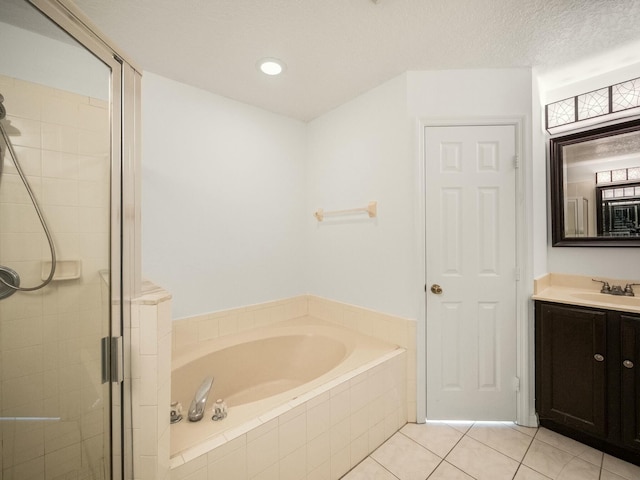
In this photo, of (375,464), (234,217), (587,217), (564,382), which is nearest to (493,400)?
(564,382)

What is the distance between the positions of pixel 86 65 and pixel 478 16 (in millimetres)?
1785

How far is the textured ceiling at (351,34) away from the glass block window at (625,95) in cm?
32

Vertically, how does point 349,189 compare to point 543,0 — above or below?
below

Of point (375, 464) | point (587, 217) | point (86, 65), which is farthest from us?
point (587, 217)

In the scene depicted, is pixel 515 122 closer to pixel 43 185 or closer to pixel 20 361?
pixel 43 185

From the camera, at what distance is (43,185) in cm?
99

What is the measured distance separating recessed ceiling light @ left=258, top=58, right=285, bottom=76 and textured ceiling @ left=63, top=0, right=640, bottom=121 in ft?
0.13

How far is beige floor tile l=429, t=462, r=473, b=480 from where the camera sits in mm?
1355

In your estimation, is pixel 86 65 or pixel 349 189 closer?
pixel 86 65

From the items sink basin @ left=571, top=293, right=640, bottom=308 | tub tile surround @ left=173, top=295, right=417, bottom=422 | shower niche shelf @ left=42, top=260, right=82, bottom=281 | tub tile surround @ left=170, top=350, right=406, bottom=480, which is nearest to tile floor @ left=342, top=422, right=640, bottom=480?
tub tile surround @ left=170, top=350, right=406, bottom=480

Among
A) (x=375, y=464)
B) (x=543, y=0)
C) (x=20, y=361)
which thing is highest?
(x=543, y=0)

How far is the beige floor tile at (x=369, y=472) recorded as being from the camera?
1376 millimetres

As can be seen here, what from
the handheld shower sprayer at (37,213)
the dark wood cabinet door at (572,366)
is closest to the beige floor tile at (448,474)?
the dark wood cabinet door at (572,366)

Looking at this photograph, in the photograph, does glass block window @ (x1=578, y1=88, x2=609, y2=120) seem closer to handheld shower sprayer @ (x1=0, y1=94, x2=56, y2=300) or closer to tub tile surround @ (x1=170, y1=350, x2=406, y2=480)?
tub tile surround @ (x1=170, y1=350, x2=406, y2=480)
